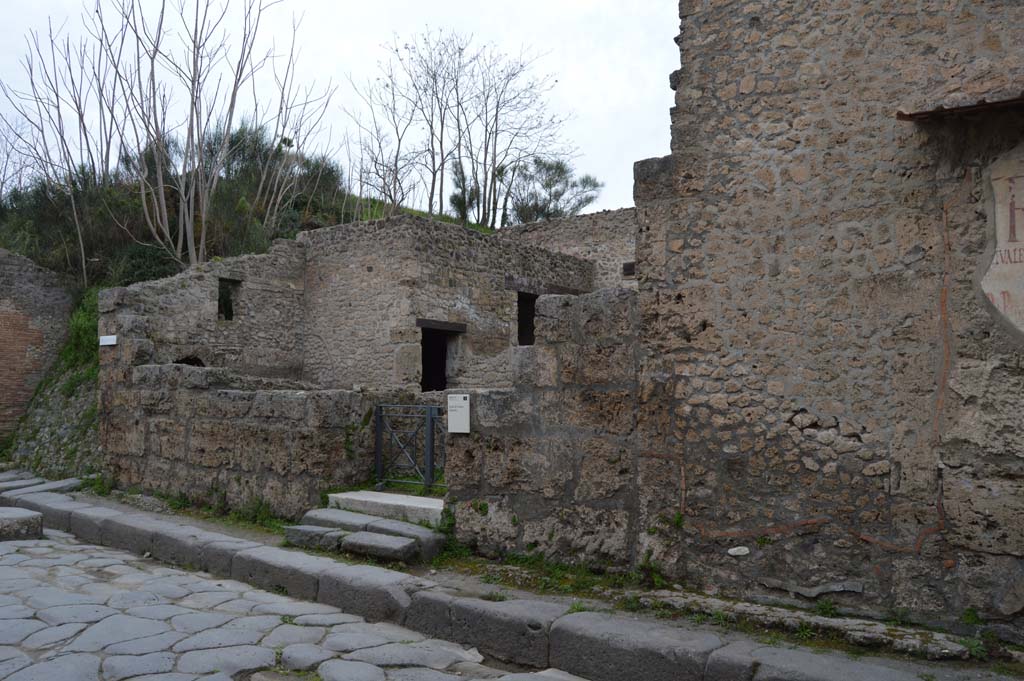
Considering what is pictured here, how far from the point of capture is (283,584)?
5379 mm

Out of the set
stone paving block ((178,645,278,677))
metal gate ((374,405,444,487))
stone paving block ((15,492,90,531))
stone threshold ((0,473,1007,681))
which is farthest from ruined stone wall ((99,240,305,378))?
stone paving block ((178,645,278,677))

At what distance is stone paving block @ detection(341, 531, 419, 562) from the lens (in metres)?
5.34

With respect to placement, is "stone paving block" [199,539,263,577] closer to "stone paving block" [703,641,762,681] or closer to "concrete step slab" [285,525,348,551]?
"concrete step slab" [285,525,348,551]

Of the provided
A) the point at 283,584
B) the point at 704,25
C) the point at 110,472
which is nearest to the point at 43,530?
the point at 110,472

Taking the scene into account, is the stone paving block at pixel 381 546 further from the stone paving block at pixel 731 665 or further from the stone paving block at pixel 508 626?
the stone paving block at pixel 731 665

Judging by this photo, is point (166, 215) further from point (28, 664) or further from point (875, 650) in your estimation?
point (875, 650)

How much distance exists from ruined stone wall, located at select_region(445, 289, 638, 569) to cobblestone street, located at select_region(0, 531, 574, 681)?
94 centimetres

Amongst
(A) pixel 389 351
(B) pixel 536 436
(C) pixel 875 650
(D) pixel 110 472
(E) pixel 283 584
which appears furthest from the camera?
(A) pixel 389 351

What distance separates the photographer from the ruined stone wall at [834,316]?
Answer: 3594 mm

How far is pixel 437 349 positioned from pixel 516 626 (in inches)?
420

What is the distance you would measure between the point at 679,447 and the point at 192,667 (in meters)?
2.74

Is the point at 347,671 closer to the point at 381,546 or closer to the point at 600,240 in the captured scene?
the point at 381,546

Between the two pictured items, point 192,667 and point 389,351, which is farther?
point 389,351

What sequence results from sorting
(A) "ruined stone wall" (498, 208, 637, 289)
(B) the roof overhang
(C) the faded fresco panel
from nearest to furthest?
1. (B) the roof overhang
2. (C) the faded fresco panel
3. (A) "ruined stone wall" (498, 208, 637, 289)
